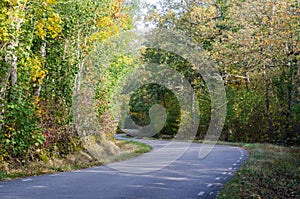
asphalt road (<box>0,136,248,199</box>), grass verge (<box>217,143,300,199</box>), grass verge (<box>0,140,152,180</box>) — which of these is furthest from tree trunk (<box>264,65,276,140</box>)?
asphalt road (<box>0,136,248,199</box>)

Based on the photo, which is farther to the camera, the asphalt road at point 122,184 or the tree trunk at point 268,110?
the tree trunk at point 268,110

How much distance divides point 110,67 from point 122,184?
44.0ft

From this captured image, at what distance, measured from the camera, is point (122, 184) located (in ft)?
34.1

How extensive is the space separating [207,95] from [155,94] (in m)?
12.4

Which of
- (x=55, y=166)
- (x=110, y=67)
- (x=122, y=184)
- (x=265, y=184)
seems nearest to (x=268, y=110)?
(x=110, y=67)

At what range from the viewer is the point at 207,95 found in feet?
124

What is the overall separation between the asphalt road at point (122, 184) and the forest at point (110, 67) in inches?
107

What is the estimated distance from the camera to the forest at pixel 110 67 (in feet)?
42.7

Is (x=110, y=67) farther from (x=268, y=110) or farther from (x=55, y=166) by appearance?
(x=268, y=110)

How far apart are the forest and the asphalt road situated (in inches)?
107

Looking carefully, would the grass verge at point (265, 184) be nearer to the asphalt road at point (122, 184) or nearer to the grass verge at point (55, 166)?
the asphalt road at point (122, 184)

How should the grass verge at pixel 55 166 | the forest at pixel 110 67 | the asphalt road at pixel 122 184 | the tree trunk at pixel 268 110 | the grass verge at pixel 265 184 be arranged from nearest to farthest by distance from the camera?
the grass verge at pixel 265 184, the asphalt road at pixel 122 184, the grass verge at pixel 55 166, the forest at pixel 110 67, the tree trunk at pixel 268 110

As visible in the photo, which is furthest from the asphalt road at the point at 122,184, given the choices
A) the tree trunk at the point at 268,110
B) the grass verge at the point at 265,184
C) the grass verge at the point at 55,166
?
the tree trunk at the point at 268,110

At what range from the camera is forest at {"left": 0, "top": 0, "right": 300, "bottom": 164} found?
1300cm
